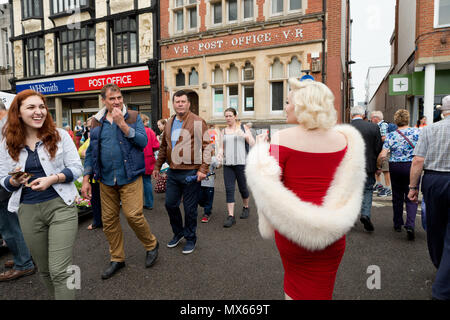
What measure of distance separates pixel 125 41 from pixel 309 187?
16.0m

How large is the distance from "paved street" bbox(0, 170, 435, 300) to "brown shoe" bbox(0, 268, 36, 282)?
0.26 feet

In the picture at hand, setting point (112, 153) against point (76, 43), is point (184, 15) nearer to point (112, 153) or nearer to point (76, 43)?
point (76, 43)

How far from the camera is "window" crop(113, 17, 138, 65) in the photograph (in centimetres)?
1479

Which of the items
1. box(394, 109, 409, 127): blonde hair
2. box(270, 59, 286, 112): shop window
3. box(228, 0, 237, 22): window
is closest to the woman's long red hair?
box(394, 109, 409, 127): blonde hair

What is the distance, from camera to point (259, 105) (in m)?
12.3

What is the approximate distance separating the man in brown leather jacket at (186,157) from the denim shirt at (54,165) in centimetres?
131

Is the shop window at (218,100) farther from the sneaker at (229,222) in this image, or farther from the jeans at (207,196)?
the sneaker at (229,222)

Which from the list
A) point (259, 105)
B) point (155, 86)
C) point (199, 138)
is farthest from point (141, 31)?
point (199, 138)

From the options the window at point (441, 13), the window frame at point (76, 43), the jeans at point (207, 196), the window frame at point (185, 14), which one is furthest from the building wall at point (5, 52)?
the window at point (441, 13)

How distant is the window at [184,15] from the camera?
13.5 meters

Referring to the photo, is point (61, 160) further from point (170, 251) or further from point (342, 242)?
point (342, 242)

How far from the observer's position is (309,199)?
1634mm

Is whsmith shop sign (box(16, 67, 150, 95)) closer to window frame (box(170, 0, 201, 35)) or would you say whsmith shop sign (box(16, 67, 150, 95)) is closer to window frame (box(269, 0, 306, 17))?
window frame (box(170, 0, 201, 35))
